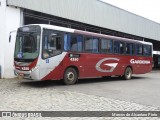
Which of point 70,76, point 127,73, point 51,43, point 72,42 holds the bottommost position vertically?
point 127,73

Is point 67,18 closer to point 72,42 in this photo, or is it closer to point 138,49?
point 138,49

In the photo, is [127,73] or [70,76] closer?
[70,76]

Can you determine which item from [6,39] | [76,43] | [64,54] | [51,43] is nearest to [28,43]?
[51,43]

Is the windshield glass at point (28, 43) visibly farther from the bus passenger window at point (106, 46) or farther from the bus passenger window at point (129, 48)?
the bus passenger window at point (129, 48)

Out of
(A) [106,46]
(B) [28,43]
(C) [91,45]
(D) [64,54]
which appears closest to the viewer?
(B) [28,43]

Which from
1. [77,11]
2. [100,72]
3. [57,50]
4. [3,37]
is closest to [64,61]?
[57,50]

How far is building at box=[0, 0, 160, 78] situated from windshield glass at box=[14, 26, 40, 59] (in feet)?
3.40

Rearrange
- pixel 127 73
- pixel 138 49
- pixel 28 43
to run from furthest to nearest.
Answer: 1. pixel 138 49
2. pixel 127 73
3. pixel 28 43

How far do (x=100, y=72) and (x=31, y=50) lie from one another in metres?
5.05

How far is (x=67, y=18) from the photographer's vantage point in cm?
1959

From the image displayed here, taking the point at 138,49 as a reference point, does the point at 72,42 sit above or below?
above

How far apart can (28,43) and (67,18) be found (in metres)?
8.04

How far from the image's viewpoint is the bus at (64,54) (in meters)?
11.7

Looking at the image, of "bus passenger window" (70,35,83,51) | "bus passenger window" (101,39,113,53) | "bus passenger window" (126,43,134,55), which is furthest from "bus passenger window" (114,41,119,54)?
"bus passenger window" (70,35,83,51)
